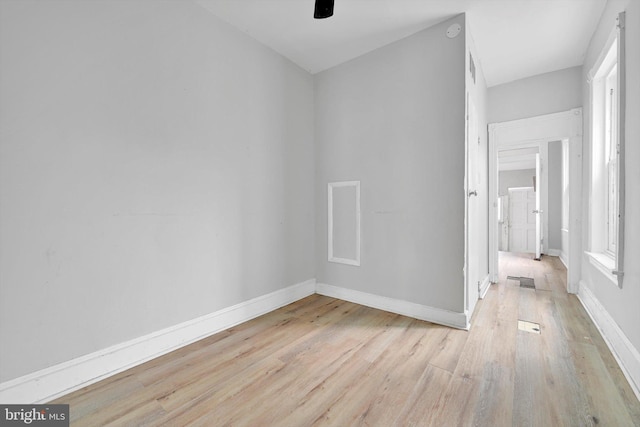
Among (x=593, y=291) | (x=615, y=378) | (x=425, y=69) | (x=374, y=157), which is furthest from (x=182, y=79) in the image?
(x=593, y=291)

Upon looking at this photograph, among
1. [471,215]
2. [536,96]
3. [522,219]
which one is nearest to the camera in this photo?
[471,215]

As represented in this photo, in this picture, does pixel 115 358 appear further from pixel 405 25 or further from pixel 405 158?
pixel 405 25

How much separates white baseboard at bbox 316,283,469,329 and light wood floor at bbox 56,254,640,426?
91 mm

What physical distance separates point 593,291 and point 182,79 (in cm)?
392

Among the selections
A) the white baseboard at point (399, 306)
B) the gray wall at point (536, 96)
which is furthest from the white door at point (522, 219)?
the white baseboard at point (399, 306)

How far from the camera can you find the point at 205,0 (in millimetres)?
2078

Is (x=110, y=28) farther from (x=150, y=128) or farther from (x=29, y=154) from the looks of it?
(x=29, y=154)

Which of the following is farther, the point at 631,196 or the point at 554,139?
the point at 554,139

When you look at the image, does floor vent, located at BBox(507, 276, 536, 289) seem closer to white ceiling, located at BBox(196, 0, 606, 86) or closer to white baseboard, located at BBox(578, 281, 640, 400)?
white baseboard, located at BBox(578, 281, 640, 400)

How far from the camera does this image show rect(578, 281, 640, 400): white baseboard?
1.51m

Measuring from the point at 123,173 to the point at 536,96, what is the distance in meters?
4.40

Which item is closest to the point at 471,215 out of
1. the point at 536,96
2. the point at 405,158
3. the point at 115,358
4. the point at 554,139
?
the point at 405,158

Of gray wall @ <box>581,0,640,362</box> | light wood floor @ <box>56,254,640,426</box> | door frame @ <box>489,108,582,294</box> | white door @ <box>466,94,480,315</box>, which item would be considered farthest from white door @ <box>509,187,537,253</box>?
gray wall @ <box>581,0,640,362</box>

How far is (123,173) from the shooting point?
1.73 meters
